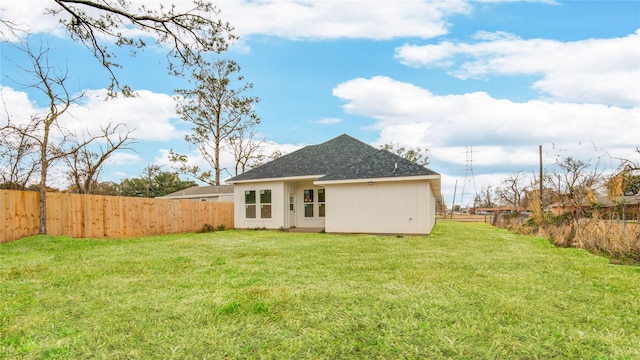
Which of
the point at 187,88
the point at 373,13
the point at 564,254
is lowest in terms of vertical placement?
the point at 564,254

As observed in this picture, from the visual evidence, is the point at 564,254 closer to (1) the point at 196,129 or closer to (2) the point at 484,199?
(1) the point at 196,129

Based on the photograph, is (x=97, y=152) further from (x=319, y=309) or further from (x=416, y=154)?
(x=416, y=154)

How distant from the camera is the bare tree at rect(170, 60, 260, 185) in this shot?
26484 mm

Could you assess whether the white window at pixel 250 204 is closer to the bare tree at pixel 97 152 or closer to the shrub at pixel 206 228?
the shrub at pixel 206 228

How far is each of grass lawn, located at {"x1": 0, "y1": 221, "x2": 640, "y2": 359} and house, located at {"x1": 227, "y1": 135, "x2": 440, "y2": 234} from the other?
21.2 ft

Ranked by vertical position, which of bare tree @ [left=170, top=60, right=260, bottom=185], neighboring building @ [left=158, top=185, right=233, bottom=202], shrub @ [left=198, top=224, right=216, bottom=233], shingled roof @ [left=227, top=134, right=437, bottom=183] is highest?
bare tree @ [left=170, top=60, right=260, bottom=185]

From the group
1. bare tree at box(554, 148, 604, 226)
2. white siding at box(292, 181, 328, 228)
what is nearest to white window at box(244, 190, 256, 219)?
white siding at box(292, 181, 328, 228)

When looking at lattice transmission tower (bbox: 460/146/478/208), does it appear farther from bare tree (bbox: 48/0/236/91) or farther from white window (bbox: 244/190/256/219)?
bare tree (bbox: 48/0/236/91)

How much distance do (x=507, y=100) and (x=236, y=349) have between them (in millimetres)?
Answer: 16053

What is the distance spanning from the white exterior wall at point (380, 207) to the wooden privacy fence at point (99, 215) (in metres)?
6.84

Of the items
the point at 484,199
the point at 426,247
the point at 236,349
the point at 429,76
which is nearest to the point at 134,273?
the point at 236,349

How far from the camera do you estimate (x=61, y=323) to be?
3.46 metres

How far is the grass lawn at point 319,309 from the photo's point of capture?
2.86 metres

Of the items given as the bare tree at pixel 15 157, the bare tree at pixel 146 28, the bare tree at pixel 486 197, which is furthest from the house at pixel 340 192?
the bare tree at pixel 486 197
